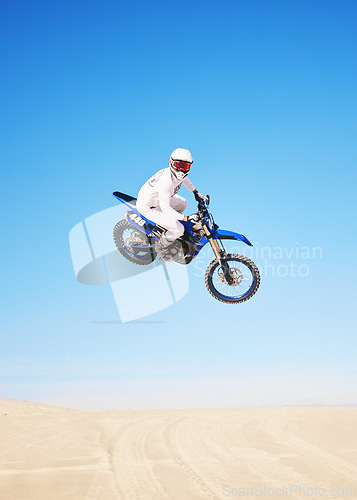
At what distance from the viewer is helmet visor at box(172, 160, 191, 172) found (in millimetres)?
9359

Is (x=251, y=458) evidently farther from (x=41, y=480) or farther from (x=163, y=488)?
(x=41, y=480)

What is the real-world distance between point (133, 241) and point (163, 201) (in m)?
2.38

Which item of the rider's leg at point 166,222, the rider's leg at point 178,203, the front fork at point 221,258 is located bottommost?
the front fork at point 221,258

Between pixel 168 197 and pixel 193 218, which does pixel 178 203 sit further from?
pixel 168 197

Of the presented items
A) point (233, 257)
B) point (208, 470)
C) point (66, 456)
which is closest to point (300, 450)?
point (208, 470)

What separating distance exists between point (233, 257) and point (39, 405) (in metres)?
42.5

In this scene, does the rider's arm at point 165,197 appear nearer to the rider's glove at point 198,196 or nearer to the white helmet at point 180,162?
the white helmet at point 180,162

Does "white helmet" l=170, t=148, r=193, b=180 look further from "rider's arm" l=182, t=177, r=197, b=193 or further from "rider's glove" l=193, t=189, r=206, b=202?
"rider's glove" l=193, t=189, r=206, b=202

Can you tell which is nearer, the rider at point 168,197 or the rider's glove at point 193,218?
the rider at point 168,197

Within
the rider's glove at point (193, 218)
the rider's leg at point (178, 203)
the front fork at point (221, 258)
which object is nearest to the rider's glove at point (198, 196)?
the rider's leg at point (178, 203)

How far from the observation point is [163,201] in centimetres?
979

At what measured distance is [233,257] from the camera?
1109cm

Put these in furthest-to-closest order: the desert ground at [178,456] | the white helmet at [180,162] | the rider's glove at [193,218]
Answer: the desert ground at [178,456] < the rider's glove at [193,218] < the white helmet at [180,162]

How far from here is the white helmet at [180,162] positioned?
930cm
